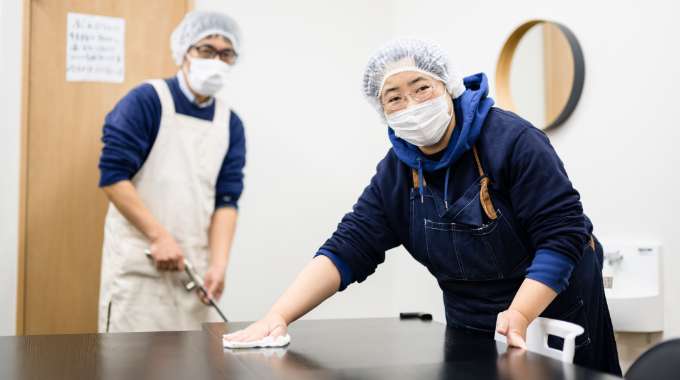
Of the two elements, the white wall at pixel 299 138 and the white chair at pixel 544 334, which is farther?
the white wall at pixel 299 138

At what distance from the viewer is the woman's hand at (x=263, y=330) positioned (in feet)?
4.01

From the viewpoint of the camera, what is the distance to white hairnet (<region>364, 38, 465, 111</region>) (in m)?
1.43

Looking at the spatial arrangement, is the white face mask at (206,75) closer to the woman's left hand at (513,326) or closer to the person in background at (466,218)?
the person in background at (466,218)

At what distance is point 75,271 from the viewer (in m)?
2.50

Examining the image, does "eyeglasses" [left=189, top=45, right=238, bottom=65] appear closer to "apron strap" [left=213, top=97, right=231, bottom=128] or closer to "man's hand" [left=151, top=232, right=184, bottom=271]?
"apron strap" [left=213, top=97, right=231, bottom=128]

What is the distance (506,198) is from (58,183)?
5.89ft

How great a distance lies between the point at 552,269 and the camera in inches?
46.5

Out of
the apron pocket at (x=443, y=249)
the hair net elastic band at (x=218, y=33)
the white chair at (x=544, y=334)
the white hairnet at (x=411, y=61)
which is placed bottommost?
the white chair at (x=544, y=334)

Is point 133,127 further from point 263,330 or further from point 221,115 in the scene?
point 263,330

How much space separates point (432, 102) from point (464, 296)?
0.42 meters

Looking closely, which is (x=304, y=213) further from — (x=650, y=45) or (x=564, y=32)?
(x=650, y=45)

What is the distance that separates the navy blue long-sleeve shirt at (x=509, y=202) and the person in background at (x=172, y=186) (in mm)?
770

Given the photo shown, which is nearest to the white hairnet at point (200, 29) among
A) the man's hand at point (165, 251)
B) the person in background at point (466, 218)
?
Result: the man's hand at point (165, 251)

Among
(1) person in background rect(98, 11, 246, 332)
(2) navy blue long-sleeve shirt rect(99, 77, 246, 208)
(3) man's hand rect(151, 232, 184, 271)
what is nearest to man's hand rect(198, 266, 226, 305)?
(1) person in background rect(98, 11, 246, 332)
